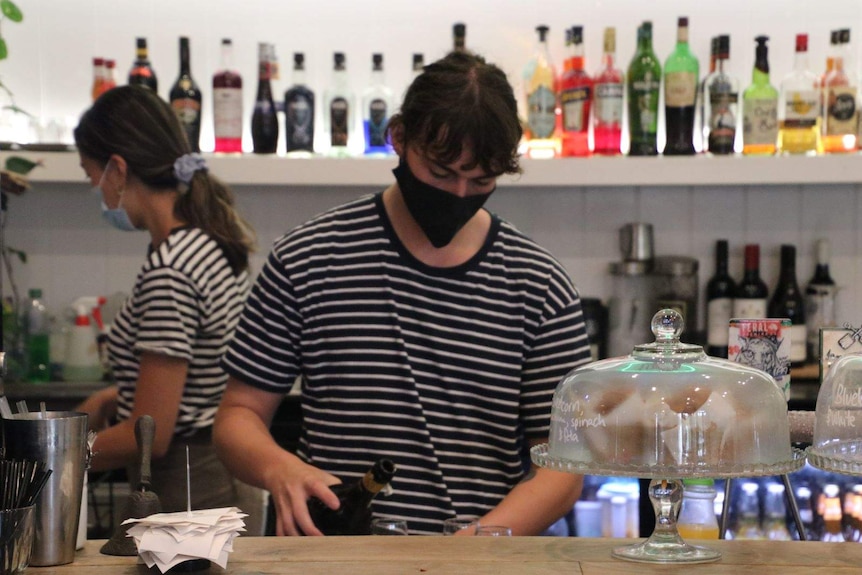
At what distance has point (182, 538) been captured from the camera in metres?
1.09

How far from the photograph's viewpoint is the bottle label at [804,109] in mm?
2932

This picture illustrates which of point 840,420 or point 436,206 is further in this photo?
point 436,206

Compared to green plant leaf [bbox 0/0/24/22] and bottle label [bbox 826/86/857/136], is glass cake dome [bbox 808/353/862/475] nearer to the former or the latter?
green plant leaf [bbox 0/0/24/22]

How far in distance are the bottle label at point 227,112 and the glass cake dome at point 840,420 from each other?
2.18 m

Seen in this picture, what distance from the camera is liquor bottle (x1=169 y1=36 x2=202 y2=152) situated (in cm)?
305

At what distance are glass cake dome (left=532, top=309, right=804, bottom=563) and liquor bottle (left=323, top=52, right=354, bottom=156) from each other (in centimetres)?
203

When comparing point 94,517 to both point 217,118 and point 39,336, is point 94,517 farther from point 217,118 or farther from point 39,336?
point 217,118

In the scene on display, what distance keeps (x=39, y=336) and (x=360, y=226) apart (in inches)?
71.7

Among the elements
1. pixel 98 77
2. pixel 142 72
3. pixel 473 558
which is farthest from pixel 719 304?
pixel 473 558

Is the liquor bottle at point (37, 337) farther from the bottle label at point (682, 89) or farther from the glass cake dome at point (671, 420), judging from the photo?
the glass cake dome at point (671, 420)

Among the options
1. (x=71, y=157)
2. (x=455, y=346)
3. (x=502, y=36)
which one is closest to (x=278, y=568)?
(x=455, y=346)

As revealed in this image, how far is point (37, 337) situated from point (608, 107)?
1.77 m

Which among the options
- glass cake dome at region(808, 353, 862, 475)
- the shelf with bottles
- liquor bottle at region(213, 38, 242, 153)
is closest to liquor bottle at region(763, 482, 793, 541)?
the shelf with bottles

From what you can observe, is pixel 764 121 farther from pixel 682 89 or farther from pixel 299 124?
pixel 299 124
